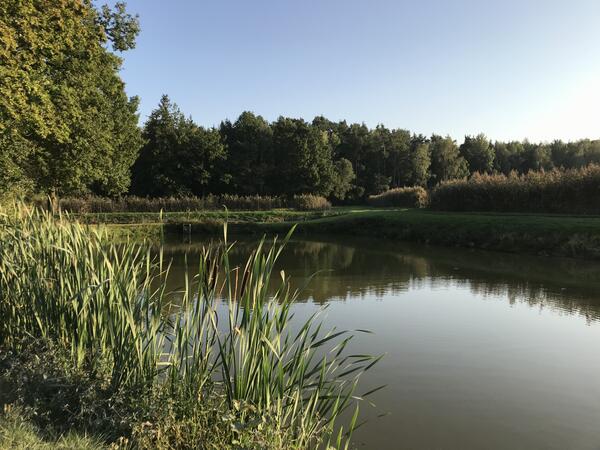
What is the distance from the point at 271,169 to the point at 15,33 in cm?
4513

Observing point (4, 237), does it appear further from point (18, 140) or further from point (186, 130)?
point (186, 130)

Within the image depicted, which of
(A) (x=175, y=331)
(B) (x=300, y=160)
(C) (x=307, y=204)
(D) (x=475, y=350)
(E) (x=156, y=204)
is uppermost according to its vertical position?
(B) (x=300, y=160)

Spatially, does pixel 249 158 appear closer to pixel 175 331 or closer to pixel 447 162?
pixel 447 162

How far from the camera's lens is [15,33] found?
1124 centimetres

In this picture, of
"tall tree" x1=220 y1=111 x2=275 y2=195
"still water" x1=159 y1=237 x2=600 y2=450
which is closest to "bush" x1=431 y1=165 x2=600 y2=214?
"still water" x1=159 y1=237 x2=600 y2=450

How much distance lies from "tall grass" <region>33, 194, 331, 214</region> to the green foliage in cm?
1076

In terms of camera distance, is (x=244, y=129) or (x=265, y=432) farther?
(x=244, y=129)

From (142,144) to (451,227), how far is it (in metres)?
21.6

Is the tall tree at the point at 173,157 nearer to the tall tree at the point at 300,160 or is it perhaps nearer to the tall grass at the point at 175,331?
the tall tree at the point at 300,160

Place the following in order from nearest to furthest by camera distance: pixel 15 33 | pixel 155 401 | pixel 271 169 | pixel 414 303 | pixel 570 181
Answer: pixel 155 401 < pixel 414 303 < pixel 15 33 < pixel 570 181 < pixel 271 169

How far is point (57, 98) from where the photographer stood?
51.0 ft

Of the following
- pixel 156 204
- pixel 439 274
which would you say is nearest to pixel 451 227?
pixel 439 274

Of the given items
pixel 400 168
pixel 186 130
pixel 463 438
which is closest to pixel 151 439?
pixel 463 438

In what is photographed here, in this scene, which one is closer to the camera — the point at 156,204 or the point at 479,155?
the point at 156,204
